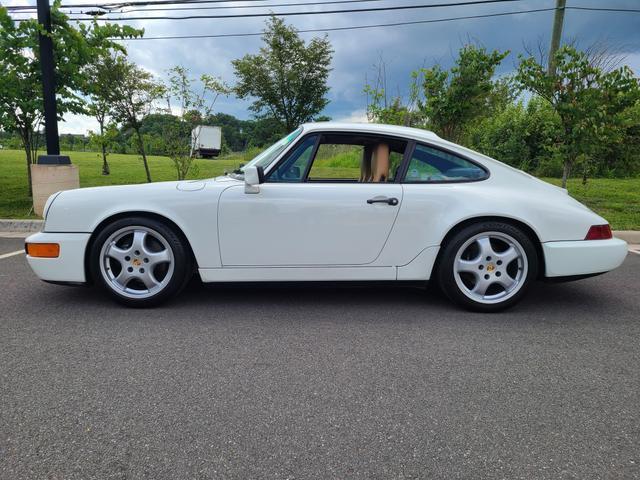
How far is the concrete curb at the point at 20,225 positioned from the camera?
22.5 feet

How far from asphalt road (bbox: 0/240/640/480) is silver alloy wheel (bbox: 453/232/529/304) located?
0.63 ft

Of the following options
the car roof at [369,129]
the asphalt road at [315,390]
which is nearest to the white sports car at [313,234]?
the car roof at [369,129]

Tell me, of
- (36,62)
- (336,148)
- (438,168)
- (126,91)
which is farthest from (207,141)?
(438,168)

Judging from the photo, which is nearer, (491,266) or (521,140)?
(491,266)

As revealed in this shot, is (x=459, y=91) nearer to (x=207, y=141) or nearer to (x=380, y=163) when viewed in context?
(x=380, y=163)

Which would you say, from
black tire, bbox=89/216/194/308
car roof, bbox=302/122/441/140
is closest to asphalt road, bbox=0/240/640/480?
black tire, bbox=89/216/194/308

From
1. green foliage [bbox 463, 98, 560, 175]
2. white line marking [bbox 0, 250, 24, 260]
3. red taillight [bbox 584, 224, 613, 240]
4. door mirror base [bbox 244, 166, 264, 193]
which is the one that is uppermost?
green foliage [bbox 463, 98, 560, 175]

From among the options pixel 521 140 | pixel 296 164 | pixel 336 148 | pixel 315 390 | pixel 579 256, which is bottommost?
pixel 315 390

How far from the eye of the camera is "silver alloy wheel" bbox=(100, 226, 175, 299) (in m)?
3.19

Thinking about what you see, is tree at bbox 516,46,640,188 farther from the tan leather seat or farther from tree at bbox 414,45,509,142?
the tan leather seat

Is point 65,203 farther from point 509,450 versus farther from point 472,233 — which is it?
point 509,450

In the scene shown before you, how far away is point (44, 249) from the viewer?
3172mm

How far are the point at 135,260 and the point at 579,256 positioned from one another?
10.7 ft

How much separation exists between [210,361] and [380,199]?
1.61 m
